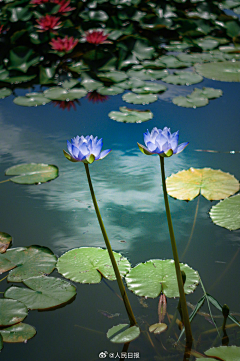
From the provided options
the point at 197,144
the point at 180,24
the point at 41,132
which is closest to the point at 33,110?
the point at 41,132

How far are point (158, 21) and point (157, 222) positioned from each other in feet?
8.90

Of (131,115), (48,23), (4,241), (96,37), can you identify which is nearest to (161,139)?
(4,241)

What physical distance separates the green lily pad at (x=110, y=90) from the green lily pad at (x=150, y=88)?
113mm

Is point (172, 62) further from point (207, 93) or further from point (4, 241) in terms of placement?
point (4, 241)

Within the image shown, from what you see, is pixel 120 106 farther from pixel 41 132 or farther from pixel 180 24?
pixel 180 24

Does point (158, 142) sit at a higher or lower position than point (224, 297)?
higher

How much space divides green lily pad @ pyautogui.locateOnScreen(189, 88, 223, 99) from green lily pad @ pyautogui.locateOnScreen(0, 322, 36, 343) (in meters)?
1.95

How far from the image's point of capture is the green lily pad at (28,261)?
1209 millimetres

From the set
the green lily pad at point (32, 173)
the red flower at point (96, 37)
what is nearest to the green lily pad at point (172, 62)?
the red flower at point (96, 37)

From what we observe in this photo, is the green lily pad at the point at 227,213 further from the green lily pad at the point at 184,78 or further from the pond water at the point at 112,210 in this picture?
the green lily pad at the point at 184,78

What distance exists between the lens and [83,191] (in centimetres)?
165

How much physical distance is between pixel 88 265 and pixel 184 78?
1.96 meters

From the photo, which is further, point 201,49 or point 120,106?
point 201,49

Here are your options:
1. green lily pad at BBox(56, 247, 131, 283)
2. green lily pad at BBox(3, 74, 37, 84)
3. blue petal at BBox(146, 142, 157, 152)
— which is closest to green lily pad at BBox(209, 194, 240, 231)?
green lily pad at BBox(56, 247, 131, 283)
